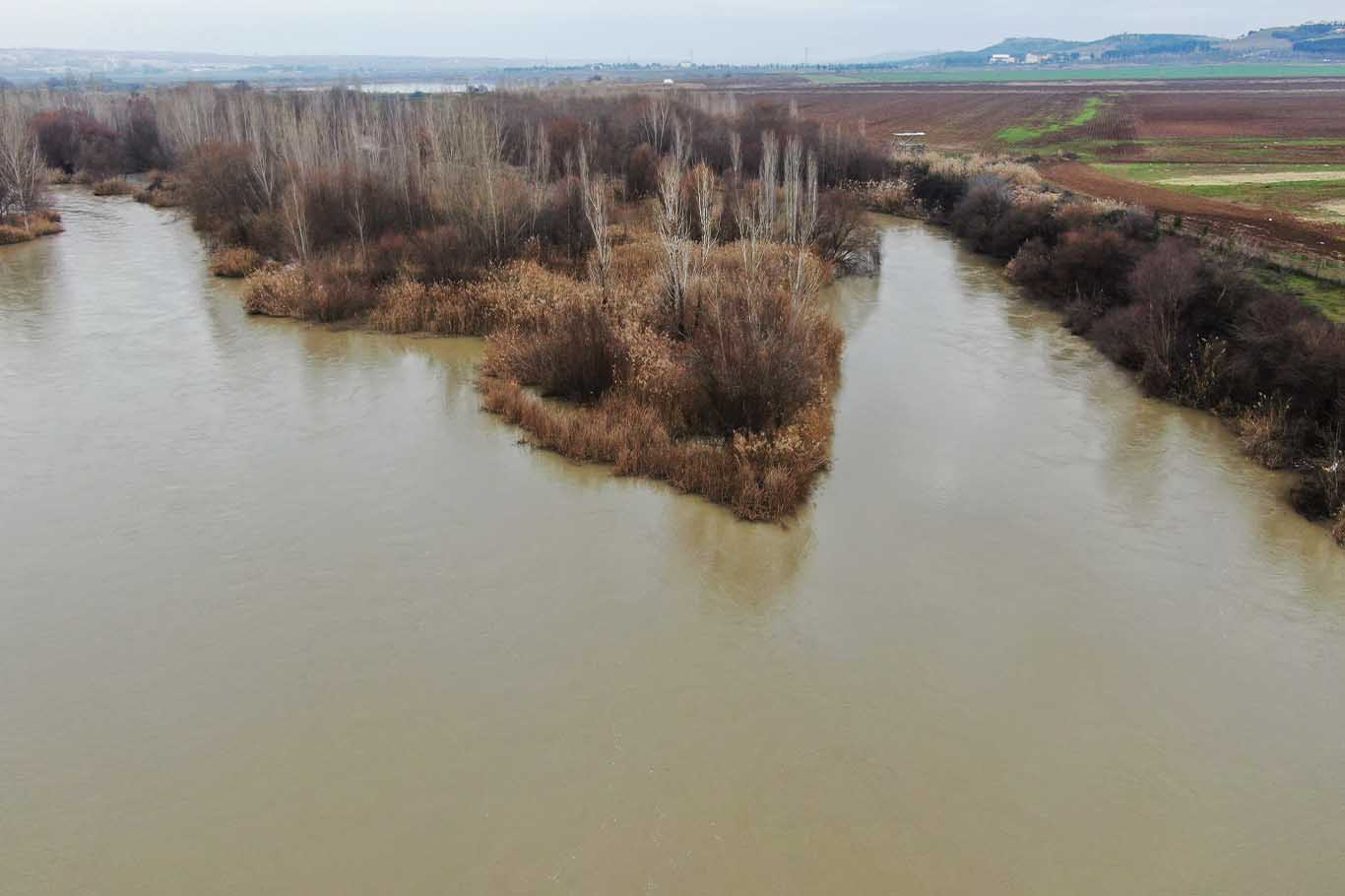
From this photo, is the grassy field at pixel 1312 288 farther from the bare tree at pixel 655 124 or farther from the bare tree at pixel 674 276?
the bare tree at pixel 655 124

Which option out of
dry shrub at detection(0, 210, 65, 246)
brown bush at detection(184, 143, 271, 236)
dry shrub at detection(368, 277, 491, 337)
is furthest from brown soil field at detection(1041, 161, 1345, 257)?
dry shrub at detection(0, 210, 65, 246)

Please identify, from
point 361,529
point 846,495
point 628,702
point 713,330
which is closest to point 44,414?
point 361,529

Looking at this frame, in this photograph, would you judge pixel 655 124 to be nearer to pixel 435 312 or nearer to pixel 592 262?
pixel 592 262

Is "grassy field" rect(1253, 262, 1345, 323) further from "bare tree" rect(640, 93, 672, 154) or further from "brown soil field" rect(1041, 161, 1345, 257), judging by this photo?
"bare tree" rect(640, 93, 672, 154)

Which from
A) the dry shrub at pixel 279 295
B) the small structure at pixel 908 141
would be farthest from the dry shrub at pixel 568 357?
the small structure at pixel 908 141

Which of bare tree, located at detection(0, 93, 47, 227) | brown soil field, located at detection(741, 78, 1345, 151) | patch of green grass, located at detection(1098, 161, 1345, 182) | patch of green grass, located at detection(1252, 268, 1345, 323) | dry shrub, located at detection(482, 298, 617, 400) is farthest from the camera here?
brown soil field, located at detection(741, 78, 1345, 151)

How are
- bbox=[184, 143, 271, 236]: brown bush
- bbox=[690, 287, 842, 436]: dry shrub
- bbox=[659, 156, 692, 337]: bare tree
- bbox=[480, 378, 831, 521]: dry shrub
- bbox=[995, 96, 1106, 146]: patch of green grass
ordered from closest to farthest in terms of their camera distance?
bbox=[480, 378, 831, 521]: dry shrub < bbox=[690, 287, 842, 436]: dry shrub < bbox=[659, 156, 692, 337]: bare tree < bbox=[184, 143, 271, 236]: brown bush < bbox=[995, 96, 1106, 146]: patch of green grass

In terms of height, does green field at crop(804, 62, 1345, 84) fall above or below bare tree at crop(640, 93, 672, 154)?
above

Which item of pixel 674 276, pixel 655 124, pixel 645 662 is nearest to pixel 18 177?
pixel 655 124
